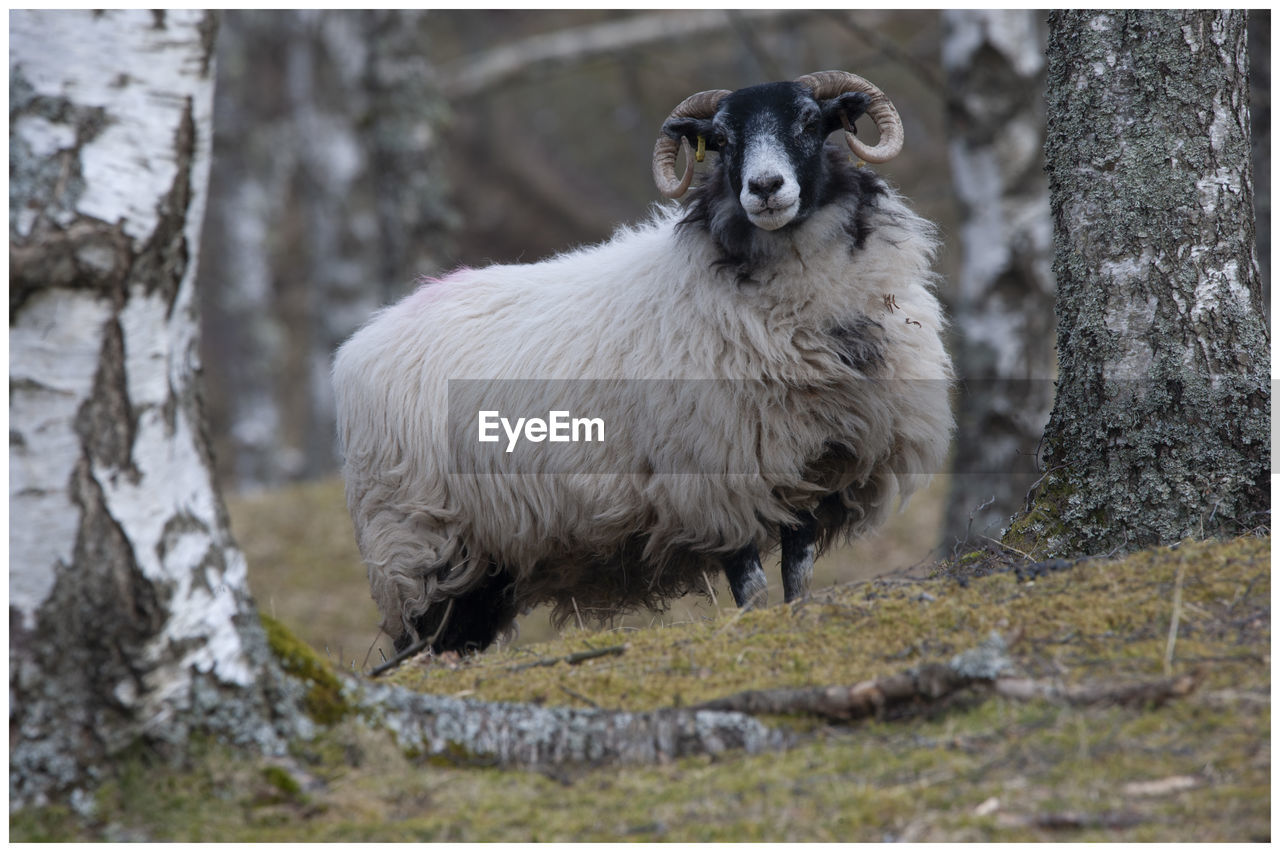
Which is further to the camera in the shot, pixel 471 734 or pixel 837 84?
pixel 837 84

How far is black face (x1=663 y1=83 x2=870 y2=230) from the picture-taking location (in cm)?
461

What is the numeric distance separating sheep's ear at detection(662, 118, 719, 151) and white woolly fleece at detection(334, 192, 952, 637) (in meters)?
0.36

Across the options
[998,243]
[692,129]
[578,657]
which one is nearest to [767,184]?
[692,129]

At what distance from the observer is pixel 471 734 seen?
10.7 feet

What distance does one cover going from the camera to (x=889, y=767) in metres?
2.95

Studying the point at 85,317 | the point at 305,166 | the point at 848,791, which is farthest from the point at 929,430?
the point at 305,166

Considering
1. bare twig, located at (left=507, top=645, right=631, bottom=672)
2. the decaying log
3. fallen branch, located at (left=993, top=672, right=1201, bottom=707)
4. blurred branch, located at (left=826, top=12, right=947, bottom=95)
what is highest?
blurred branch, located at (left=826, top=12, right=947, bottom=95)

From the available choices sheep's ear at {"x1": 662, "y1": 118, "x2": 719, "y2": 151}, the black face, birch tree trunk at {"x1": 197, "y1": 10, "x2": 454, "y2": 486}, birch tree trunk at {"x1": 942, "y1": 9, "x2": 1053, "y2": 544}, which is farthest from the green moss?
birch tree trunk at {"x1": 942, "y1": 9, "x2": 1053, "y2": 544}

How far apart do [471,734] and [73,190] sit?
5.52 feet

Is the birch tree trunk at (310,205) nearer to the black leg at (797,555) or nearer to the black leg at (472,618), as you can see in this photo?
the black leg at (472,618)

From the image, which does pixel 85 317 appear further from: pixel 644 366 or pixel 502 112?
pixel 502 112

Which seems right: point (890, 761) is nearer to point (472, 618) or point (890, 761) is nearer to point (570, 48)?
point (472, 618)

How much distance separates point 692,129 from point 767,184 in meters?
0.73
